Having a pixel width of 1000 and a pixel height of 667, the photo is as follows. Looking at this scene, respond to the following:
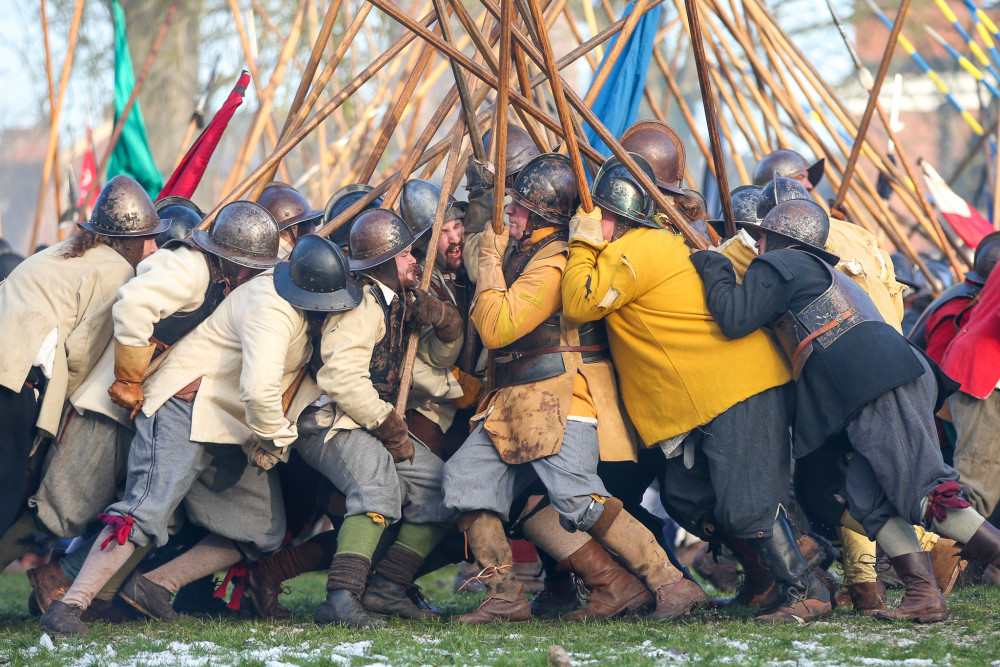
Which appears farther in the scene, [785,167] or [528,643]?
[785,167]

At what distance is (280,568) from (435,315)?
142 centimetres

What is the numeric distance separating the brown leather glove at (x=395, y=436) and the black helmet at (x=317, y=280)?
1.65 feet

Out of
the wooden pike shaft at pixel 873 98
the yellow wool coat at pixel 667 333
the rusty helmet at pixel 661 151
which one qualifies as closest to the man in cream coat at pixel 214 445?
the yellow wool coat at pixel 667 333

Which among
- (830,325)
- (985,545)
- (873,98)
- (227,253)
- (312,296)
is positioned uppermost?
(873,98)

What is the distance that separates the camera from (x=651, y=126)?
18.1 ft

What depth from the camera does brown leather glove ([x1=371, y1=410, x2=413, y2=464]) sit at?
14.7ft

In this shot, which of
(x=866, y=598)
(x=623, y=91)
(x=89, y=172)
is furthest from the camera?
(x=89, y=172)

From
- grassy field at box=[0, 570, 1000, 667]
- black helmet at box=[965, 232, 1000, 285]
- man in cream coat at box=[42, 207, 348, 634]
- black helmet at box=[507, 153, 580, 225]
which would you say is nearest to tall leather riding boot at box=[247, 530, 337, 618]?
man in cream coat at box=[42, 207, 348, 634]

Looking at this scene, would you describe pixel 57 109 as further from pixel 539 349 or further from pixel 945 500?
pixel 945 500

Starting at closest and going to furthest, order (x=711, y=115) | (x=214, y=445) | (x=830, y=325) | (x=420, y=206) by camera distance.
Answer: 1. (x=830, y=325)
2. (x=214, y=445)
3. (x=711, y=115)
4. (x=420, y=206)

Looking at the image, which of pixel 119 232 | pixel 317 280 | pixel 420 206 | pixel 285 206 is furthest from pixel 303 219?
pixel 317 280

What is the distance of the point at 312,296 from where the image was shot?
4379 millimetres

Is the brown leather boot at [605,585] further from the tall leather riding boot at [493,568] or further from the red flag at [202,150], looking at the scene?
the red flag at [202,150]

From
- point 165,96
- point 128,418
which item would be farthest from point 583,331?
point 165,96
